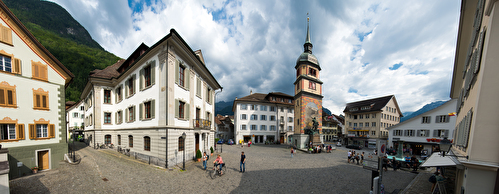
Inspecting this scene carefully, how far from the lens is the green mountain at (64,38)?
7053cm

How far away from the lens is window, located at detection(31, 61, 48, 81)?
11.8 m

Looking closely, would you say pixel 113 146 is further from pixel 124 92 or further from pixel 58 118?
pixel 58 118

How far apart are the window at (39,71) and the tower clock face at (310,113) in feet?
121

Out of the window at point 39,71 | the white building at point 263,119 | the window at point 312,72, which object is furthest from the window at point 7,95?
the window at point 312,72

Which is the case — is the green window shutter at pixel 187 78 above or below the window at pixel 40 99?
above

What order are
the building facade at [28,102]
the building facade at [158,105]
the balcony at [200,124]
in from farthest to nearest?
the balcony at [200,124] → the building facade at [158,105] → the building facade at [28,102]

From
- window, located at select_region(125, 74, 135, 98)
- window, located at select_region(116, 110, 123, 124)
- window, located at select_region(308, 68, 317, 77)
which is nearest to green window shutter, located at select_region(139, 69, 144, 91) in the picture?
window, located at select_region(125, 74, 135, 98)

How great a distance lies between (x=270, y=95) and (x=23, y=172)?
136 ft

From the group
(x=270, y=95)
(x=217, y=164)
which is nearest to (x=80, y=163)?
(x=217, y=164)

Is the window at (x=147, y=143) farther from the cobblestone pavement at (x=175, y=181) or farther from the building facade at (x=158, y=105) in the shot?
the cobblestone pavement at (x=175, y=181)

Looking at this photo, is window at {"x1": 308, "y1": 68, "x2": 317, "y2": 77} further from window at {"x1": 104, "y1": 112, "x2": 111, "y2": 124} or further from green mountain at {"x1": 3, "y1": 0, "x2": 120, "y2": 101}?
green mountain at {"x1": 3, "y1": 0, "x2": 120, "y2": 101}

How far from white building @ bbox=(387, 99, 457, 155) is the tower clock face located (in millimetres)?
14656

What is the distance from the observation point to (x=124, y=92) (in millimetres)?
18688

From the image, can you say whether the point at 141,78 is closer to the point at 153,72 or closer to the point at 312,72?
the point at 153,72
